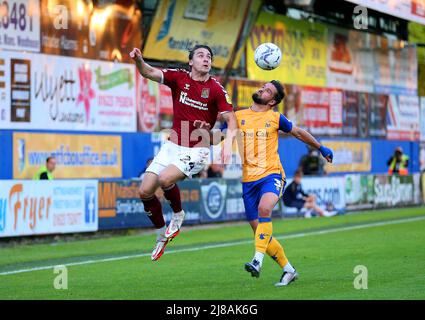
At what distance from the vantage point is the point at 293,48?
116ft

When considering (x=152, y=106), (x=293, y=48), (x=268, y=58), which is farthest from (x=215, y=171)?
(x=268, y=58)

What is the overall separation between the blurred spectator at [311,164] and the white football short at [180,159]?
20.1 meters

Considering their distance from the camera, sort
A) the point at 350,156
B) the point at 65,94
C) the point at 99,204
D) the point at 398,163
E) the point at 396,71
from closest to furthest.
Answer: the point at 99,204 → the point at 65,94 → the point at 398,163 → the point at 350,156 → the point at 396,71

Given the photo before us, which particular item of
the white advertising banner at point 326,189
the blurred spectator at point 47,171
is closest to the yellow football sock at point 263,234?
the blurred spectator at point 47,171

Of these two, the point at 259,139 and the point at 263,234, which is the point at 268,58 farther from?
the point at 263,234

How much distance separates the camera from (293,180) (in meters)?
29.0

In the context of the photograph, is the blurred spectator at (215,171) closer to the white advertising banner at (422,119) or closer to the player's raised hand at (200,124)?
the player's raised hand at (200,124)

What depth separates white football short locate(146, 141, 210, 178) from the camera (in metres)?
12.8

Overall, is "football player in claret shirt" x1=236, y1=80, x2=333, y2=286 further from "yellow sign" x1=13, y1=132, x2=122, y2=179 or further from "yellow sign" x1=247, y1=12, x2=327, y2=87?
"yellow sign" x1=247, y1=12, x2=327, y2=87

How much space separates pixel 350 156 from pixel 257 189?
2541cm

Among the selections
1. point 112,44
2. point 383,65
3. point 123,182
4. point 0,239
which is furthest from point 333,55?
point 0,239

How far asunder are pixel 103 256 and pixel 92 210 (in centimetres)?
465

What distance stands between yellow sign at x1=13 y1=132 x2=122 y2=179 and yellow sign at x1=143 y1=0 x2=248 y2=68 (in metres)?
3.48

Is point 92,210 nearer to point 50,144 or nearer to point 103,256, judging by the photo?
point 50,144
